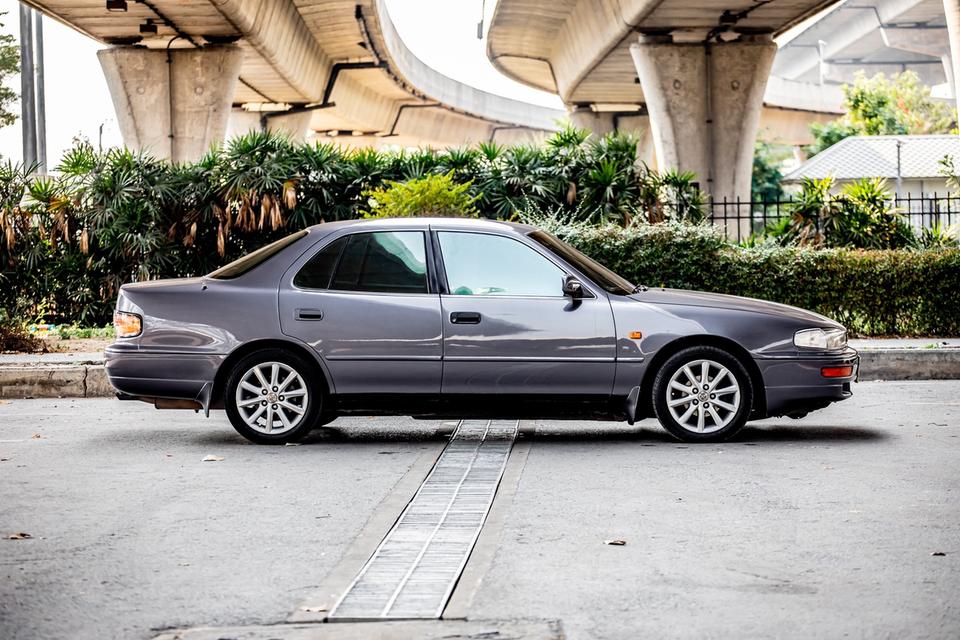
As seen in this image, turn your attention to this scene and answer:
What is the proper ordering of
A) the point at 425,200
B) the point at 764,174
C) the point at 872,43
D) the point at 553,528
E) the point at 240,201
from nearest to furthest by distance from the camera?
the point at 553,528, the point at 425,200, the point at 240,201, the point at 872,43, the point at 764,174

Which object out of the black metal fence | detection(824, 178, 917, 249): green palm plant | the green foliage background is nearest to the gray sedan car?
the green foliage background

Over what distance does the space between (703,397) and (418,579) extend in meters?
4.15

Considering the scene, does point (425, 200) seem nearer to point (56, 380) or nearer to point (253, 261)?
point (56, 380)

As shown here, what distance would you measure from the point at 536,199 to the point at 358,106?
36.9m

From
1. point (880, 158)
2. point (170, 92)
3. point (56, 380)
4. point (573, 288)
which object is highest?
point (880, 158)

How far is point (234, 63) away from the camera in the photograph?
98.5 feet

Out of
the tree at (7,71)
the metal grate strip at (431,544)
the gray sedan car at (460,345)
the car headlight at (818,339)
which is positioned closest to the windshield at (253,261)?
the gray sedan car at (460,345)

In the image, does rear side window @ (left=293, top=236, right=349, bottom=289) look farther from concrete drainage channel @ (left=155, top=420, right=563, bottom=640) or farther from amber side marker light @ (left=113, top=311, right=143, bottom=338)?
concrete drainage channel @ (left=155, top=420, right=563, bottom=640)

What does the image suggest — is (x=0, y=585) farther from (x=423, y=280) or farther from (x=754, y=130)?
(x=754, y=130)

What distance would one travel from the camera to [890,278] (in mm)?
15039

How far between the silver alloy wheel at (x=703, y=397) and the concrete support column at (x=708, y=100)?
67.6 feet

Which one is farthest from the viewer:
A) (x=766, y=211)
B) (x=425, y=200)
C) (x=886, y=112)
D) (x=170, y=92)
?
(x=886, y=112)

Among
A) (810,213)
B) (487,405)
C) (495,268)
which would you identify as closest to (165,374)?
(487,405)

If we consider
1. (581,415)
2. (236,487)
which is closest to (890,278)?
(581,415)
